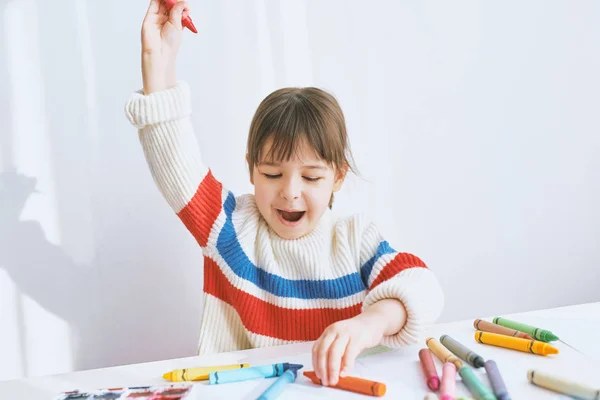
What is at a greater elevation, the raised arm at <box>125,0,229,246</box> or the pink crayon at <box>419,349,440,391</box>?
the raised arm at <box>125,0,229,246</box>

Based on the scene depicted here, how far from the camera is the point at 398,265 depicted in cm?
79

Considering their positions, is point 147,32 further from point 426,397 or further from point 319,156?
point 426,397

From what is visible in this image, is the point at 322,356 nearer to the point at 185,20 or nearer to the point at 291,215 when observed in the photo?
the point at 291,215

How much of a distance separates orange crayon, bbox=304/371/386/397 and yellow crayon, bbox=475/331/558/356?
180 mm

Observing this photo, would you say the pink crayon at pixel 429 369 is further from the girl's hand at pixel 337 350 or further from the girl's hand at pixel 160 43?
the girl's hand at pixel 160 43

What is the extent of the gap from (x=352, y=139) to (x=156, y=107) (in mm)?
489

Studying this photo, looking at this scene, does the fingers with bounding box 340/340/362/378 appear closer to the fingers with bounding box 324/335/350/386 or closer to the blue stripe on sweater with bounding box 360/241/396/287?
the fingers with bounding box 324/335/350/386

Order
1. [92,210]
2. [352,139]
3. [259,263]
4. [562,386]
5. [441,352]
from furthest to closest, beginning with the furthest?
[352,139], [92,210], [259,263], [441,352], [562,386]

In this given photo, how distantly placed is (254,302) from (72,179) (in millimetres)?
396

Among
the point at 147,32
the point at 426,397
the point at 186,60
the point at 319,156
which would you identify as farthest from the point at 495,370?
the point at 186,60

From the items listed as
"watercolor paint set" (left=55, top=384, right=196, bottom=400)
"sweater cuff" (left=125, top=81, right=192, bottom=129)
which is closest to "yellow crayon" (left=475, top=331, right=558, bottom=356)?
"watercolor paint set" (left=55, top=384, right=196, bottom=400)

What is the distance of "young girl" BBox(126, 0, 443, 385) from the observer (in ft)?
2.65

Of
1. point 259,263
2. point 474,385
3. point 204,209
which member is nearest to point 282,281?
point 259,263

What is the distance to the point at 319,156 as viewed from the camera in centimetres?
83
